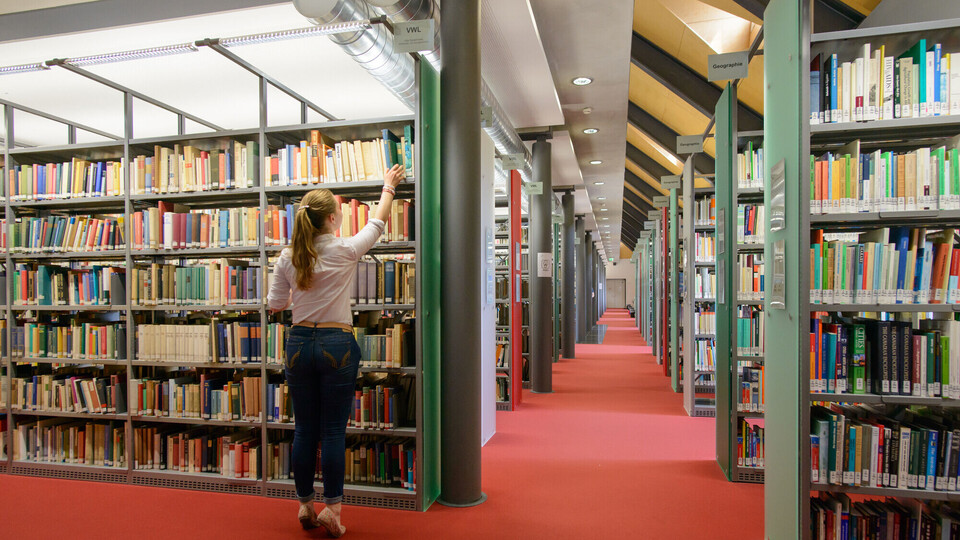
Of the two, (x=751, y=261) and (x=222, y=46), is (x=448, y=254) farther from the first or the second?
(x=751, y=261)

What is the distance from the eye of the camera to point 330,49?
502cm

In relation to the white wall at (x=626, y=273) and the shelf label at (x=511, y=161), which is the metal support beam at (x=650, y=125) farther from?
the white wall at (x=626, y=273)

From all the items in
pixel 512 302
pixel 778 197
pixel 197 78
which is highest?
pixel 197 78

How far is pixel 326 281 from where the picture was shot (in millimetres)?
3207

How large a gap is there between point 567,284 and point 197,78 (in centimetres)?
738

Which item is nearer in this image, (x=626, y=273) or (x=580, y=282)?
(x=580, y=282)

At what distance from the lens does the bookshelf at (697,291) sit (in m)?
6.01

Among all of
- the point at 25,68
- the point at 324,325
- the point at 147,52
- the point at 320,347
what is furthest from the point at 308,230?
the point at 25,68

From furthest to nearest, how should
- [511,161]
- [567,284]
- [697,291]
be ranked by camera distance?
[567,284] < [511,161] < [697,291]

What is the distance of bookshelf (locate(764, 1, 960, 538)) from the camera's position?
2.49 meters

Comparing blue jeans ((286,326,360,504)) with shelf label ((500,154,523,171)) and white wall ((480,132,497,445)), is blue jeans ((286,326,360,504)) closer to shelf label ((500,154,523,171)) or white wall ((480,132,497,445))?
white wall ((480,132,497,445))

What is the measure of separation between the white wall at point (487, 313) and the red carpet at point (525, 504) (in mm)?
300

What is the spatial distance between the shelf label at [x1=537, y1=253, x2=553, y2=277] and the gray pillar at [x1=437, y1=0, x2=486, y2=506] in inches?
164

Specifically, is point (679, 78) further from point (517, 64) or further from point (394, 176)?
point (394, 176)
